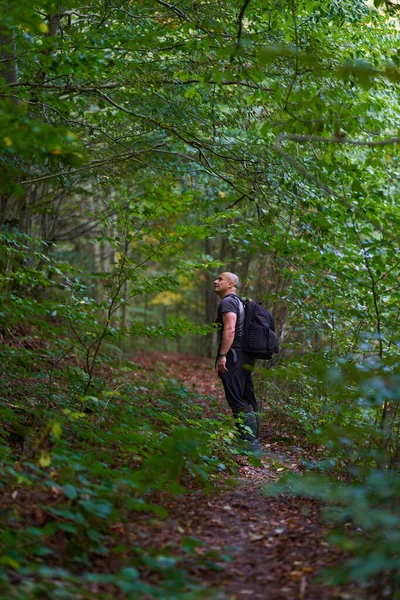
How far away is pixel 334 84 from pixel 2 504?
19.9ft

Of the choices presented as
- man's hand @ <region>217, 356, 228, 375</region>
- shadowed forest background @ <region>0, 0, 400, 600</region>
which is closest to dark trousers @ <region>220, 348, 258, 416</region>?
Answer: man's hand @ <region>217, 356, 228, 375</region>

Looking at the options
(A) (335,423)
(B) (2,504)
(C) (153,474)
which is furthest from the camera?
(A) (335,423)

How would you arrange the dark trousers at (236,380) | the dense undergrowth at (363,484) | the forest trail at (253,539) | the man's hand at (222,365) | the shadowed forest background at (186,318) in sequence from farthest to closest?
the dark trousers at (236,380) < the man's hand at (222,365) < the shadowed forest background at (186,318) < the forest trail at (253,539) < the dense undergrowth at (363,484)

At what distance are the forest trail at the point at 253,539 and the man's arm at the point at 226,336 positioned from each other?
1.69 meters

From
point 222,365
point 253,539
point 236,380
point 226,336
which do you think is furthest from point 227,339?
point 253,539

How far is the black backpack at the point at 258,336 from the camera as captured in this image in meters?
7.24

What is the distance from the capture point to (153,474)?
13.4 feet

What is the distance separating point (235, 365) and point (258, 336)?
1.54 ft

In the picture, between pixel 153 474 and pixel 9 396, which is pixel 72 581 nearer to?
pixel 153 474

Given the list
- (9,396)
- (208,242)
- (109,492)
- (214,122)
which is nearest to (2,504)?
(109,492)

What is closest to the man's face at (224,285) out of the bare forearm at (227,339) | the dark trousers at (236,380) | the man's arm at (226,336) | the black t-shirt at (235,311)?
the black t-shirt at (235,311)

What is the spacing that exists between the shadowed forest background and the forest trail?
53 mm

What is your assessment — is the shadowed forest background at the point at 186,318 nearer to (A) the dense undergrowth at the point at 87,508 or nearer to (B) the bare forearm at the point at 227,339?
(A) the dense undergrowth at the point at 87,508

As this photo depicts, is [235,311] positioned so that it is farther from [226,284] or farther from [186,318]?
[186,318]
